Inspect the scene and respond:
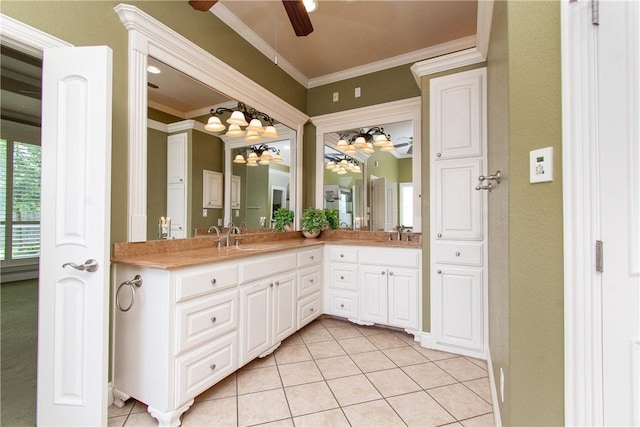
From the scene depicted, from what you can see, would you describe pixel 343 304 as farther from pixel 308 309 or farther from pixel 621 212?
pixel 621 212

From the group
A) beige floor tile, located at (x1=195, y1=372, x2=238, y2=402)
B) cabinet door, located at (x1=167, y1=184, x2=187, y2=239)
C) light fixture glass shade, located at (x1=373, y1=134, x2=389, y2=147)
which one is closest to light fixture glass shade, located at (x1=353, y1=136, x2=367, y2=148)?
light fixture glass shade, located at (x1=373, y1=134, x2=389, y2=147)

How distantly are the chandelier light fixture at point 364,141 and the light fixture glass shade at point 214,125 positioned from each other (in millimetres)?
1518

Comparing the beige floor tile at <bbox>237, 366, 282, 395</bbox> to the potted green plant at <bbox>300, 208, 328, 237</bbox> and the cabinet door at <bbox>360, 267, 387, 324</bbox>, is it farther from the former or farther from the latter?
the potted green plant at <bbox>300, 208, 328, 237</bbox>

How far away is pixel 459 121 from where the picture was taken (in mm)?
2264

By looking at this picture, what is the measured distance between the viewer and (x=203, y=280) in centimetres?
160

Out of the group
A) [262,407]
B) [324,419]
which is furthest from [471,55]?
[262,407]

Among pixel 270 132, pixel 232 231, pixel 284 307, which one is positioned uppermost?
pixel 270 132

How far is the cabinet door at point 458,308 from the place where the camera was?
2176 millimetres

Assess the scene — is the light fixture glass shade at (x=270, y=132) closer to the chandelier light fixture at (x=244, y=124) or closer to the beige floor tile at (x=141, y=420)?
the chandelier light fixture at (x=244, y=124)

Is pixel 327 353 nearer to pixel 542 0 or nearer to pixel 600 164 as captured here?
pixel 600 164

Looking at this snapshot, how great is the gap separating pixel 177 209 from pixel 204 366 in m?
1.15

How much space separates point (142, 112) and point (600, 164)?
2333mm

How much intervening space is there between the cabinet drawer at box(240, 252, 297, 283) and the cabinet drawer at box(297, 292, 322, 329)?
0.39 metres

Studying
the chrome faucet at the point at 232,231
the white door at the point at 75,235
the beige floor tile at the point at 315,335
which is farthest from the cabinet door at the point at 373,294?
the white door at the point at 75,235
